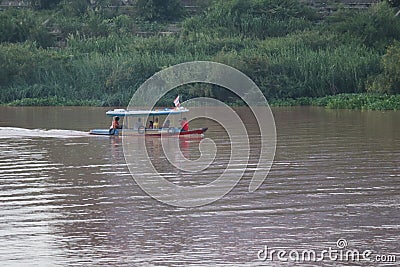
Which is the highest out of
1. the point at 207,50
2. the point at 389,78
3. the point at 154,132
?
the point at 207,50

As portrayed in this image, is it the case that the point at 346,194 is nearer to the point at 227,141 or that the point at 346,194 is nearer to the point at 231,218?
the point at 231,218

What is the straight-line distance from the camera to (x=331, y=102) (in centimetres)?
3344

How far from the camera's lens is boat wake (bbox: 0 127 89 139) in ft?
76.1

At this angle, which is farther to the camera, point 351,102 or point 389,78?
point 389,78

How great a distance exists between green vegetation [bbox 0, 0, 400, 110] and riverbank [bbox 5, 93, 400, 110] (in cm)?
4

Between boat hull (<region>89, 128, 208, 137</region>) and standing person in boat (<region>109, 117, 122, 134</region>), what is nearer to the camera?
boat hull (<region>89, 128, 208, 137</region>)

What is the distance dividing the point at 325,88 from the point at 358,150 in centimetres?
1755

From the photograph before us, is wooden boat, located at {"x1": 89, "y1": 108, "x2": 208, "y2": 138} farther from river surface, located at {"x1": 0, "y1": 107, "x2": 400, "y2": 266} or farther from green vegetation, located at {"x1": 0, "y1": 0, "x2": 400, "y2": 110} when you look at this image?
green vegetation, located at {"x1": 0, "y1": 0, "x2": 400, "y2": 110}

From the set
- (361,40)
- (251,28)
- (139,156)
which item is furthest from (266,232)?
(251,28)

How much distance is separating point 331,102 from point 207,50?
8.66 metres

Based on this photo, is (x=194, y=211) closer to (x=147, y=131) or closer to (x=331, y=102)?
(x=147, y=131)

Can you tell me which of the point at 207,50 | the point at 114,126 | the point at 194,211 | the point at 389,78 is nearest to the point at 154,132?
the point at 114,126

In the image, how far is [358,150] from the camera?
62.5 ft

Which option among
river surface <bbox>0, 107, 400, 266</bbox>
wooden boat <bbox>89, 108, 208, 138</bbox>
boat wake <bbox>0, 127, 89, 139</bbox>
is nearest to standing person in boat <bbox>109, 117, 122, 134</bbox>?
wooden boat <bbox>89, 108, 208, 138</bbox>
